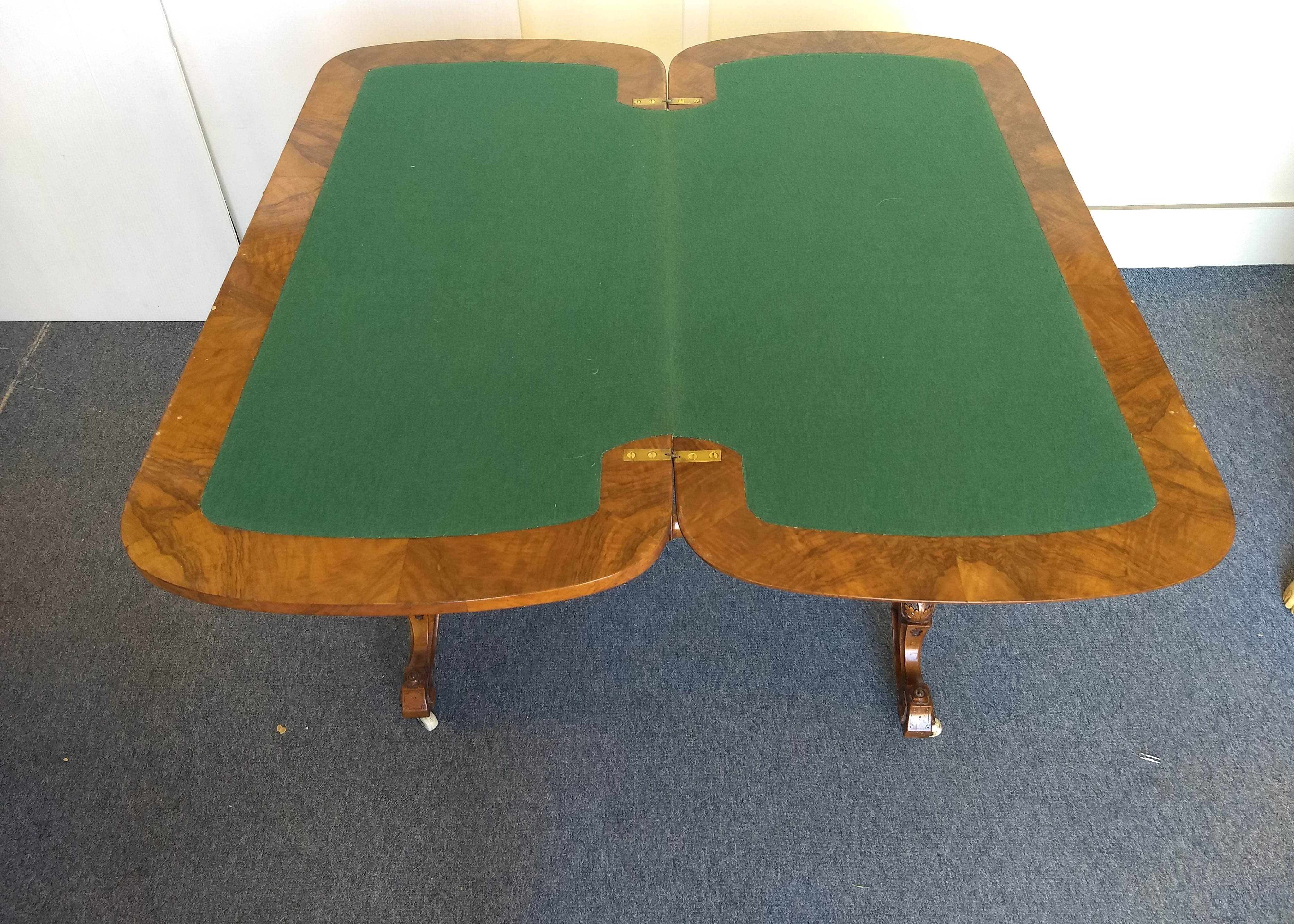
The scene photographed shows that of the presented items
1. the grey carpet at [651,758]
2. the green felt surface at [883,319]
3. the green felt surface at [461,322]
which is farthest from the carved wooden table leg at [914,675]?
the green felt surface at [461,322]

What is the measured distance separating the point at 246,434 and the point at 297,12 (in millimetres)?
1070

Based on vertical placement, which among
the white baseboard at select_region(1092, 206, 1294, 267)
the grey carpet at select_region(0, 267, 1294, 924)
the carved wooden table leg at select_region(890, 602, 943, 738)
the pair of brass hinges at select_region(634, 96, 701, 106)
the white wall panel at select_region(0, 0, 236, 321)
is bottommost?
the grey carpet at select_region(0, 267, 1294, 924)

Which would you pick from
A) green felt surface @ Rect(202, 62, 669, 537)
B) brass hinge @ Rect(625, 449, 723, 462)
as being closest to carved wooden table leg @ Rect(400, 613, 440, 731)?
green felt surface @ Rect(202, 62, 669, 537)

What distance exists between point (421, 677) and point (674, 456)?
2.37ft

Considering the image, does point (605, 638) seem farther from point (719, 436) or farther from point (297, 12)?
point (297, 12)

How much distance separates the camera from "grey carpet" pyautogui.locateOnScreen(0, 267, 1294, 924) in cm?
133

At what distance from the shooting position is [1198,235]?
2.15 metres

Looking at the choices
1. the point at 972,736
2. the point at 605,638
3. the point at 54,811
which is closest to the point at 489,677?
the point at 605,638

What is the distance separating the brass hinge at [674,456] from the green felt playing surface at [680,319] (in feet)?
0.08

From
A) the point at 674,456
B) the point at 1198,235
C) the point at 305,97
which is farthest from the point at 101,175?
the point at 1198,235

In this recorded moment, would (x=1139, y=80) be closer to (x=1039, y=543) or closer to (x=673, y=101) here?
(x=673, y=101)

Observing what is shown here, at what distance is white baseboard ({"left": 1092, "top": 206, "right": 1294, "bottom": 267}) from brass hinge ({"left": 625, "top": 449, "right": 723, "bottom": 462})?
1554 millimetres

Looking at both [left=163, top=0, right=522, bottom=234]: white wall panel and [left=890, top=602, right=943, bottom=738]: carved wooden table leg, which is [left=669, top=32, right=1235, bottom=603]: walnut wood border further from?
[left=163, top=0, right=522, bottom=234]: white wall panel

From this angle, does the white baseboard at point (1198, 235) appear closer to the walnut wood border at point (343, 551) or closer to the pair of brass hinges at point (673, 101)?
the pair of brass hinges at point (673, 101)
